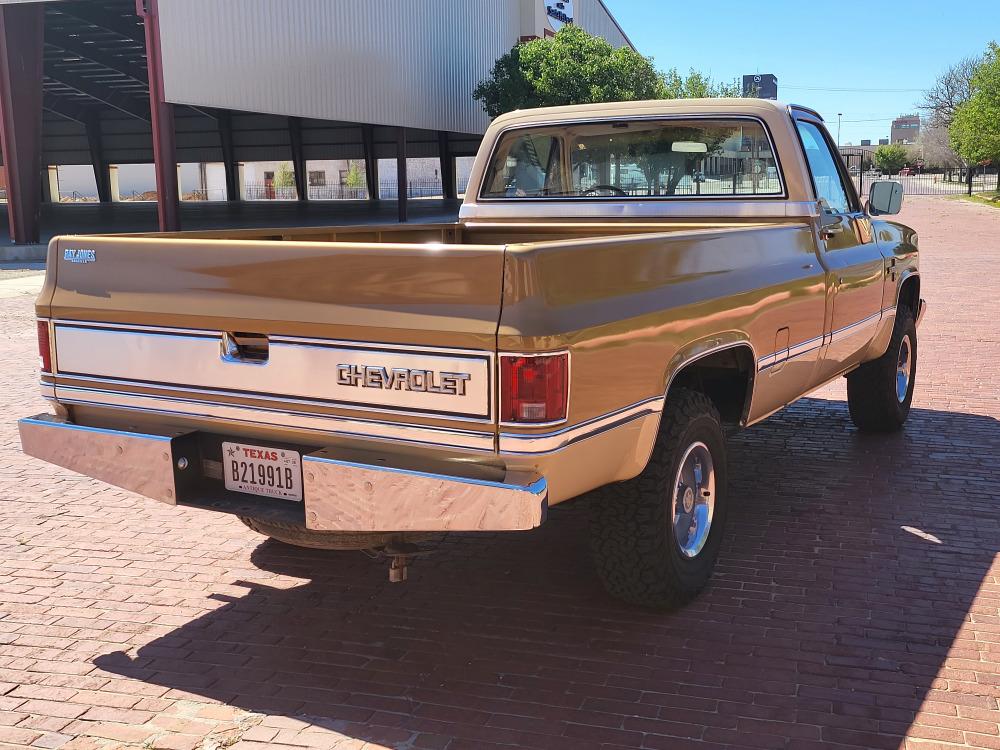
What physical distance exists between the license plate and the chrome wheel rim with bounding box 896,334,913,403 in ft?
16.0

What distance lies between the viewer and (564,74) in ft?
140

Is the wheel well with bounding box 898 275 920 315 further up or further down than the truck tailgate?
further down

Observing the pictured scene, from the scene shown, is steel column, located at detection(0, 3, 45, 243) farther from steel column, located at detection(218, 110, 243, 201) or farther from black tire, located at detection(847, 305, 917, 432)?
steel column, located at detection(218, 110, 243, 201)

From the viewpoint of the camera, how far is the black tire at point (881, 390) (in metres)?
6.74

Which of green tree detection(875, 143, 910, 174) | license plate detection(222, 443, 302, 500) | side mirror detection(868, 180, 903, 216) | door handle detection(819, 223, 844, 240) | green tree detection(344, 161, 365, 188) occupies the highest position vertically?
green tree detection(875, 143, 910, 174)

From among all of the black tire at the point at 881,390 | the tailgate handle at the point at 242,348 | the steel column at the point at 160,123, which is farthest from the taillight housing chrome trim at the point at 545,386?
the steel column at the point at 160,123

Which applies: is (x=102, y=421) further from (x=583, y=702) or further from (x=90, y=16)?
(x=90, y=16)

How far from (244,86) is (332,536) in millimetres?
26868

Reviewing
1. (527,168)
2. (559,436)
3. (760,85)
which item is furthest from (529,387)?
(760,85)

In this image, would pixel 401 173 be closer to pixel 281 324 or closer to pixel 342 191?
pixel 342 191

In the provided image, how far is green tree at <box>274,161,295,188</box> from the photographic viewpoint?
5334 cm

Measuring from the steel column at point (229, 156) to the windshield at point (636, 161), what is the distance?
48.2 meters

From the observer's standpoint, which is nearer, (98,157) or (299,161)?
(299,161)

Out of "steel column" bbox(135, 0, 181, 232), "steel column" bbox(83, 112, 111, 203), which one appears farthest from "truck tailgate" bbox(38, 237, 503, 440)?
"steel column" bbox(83, 112, 111, 203)
